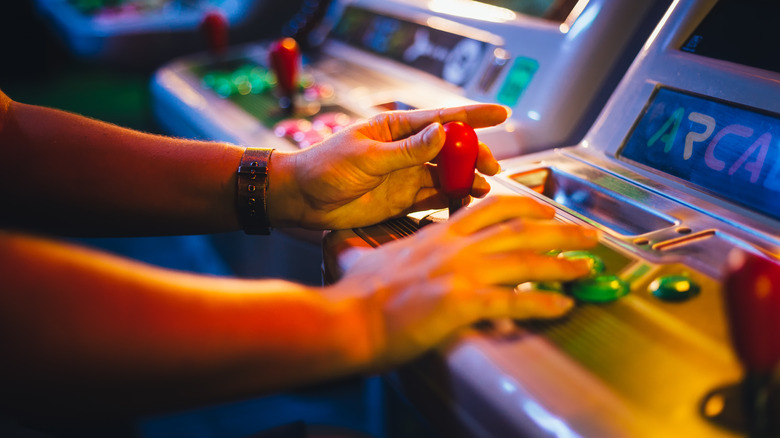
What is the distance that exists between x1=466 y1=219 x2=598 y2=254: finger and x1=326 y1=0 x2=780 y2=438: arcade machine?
0.05 m

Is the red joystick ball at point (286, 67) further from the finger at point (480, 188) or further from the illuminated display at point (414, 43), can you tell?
the finger at point (480, 188)

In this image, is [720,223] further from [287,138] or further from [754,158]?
[287,138]

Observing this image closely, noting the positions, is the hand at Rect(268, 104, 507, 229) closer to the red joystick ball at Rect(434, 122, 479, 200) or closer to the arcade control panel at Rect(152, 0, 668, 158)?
the red joystick ball at Rect(434, 122, 479, 200)

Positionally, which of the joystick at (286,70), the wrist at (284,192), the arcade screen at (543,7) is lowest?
the wrist at (284,192)

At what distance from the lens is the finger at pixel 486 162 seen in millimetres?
926

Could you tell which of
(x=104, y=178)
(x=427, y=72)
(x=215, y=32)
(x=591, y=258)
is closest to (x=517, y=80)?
(x=427, y=72)

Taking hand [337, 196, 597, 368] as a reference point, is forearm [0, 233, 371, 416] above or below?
below

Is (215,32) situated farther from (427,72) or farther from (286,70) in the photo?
(427,72)

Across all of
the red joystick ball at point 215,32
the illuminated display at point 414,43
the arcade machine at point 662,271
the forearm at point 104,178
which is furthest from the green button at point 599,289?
the red joystick ball at point 215,32

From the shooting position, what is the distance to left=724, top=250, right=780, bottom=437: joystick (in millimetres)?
453

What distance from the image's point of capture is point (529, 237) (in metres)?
0.63

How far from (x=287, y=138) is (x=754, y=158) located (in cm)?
93

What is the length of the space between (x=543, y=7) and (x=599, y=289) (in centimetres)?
151

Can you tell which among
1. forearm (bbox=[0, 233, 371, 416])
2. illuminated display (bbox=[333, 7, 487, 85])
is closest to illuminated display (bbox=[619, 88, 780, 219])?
illuminated display (bbox=[333, 7, 487, 85])
